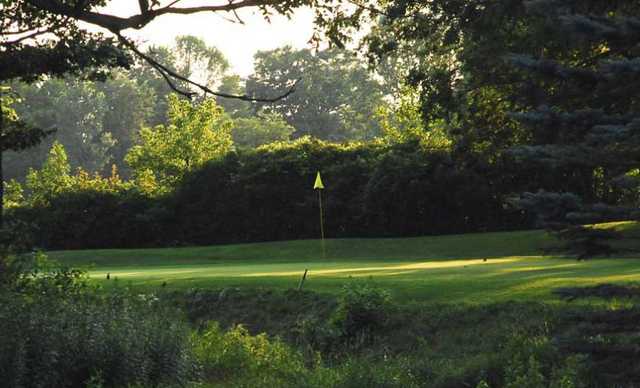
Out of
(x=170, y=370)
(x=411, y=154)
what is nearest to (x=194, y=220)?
(x=411, y=154)

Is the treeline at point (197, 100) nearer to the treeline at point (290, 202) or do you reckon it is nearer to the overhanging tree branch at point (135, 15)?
the treeline at point (290, 202)

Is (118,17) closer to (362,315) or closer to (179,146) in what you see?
(362,315)

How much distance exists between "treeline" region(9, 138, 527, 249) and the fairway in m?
1.90

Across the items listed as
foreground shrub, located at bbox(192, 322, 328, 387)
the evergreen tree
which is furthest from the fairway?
foreground shrub, located at bbox(192, 322, 328, 387)

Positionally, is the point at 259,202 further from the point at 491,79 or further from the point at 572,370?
the point at 572,370

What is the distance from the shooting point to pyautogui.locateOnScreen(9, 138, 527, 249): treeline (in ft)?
121

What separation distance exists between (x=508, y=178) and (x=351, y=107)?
58306 mm

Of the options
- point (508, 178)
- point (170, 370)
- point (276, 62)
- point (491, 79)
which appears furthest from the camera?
point (276, 62)

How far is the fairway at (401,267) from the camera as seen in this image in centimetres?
1897

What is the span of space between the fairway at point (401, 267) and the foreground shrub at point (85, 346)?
11.5 feet

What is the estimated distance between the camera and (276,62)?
101m

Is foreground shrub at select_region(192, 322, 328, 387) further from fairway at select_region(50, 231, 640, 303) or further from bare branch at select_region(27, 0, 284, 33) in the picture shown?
bare branch at select_region(27, 0, 284, 33)

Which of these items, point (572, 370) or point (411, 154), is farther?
point (411, 154)

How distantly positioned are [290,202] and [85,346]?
91.7 feet
